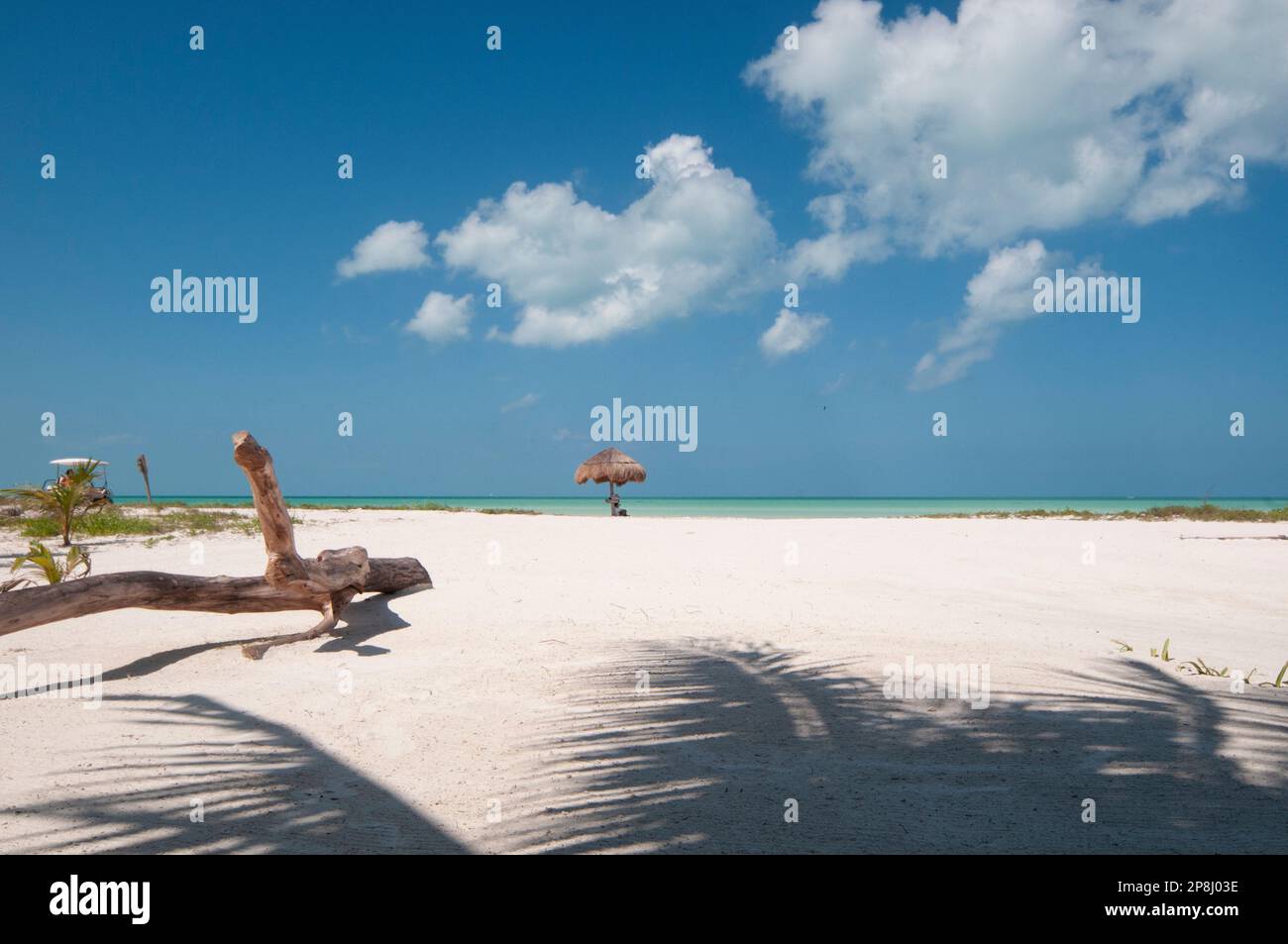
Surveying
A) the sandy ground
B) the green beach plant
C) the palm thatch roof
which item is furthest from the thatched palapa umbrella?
the sandy ground

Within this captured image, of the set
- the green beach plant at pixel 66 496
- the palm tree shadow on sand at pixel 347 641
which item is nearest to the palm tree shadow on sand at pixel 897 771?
the palm tree shadow on sand at pixel 347 641

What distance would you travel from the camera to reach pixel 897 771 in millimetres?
2895

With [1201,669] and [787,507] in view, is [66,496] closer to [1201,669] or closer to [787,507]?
[1201,669]

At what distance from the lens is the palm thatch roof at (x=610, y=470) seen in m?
24.5

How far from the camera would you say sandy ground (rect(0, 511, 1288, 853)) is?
2439mm

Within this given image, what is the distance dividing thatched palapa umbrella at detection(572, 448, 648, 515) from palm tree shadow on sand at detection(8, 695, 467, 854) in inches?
824

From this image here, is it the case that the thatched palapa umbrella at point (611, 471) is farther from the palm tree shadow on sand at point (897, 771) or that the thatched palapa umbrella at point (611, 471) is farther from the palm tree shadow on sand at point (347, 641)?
the palm tree shadow on sand at point (897, 771)

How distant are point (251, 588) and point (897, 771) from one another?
187 inches

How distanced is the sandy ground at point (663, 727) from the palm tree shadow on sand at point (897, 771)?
14mm

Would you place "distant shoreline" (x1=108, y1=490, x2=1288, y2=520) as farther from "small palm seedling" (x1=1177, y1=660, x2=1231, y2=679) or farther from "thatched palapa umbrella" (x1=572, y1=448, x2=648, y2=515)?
"small palm seedling" (x1=1177, y1=660, x2=1231, y2=679)

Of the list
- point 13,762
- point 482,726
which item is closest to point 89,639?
point 13,762

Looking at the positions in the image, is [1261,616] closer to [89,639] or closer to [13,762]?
[13,762]
